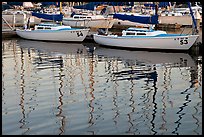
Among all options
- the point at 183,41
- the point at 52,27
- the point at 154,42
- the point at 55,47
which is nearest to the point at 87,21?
the point at 52,27

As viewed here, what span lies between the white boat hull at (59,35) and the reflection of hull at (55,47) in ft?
2.30

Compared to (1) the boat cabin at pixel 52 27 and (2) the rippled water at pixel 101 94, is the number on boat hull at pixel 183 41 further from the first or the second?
(1) the boat cabin at pixel 52 27

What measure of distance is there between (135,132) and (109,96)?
5.05 metres

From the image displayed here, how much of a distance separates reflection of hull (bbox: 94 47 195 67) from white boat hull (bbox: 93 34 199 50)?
855 mm

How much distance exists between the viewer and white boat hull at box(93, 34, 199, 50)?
3384cm

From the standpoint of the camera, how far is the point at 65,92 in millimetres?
19188

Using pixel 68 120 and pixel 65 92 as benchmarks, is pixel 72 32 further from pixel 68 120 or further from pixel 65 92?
pixel 68 120

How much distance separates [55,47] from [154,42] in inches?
361

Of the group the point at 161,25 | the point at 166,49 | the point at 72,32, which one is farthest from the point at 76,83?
the point at 161,25

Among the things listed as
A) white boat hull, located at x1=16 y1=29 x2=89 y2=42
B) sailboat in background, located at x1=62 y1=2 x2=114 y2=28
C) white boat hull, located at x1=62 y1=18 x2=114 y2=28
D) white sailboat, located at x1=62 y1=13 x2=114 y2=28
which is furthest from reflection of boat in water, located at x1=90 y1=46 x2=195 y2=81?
white sailboat, located at x1=62 y1=13 x2=114 y2=28

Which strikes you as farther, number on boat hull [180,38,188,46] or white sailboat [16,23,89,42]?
white sailboat [16,23,89,42]

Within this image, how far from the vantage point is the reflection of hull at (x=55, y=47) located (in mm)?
35688

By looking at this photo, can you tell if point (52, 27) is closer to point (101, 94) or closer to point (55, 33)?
point (55, 33)

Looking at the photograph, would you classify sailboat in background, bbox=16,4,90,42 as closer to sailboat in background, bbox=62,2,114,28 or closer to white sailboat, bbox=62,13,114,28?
sailboat in background, bbox=62,2,114,28
